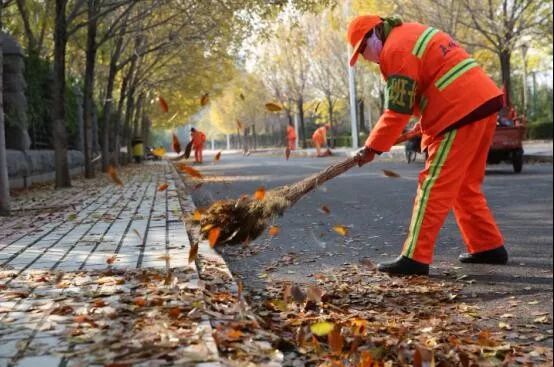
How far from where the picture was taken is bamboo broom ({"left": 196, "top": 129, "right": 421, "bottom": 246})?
5098mm

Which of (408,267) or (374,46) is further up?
(374,46)

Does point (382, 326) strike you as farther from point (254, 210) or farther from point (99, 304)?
point (254, 210)

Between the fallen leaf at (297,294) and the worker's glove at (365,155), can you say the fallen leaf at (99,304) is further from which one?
the worker's glove at (365,155)

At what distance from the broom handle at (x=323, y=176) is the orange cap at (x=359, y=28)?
2.43ft

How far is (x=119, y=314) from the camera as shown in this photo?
3.47 m

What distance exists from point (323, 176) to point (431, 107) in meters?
0.98

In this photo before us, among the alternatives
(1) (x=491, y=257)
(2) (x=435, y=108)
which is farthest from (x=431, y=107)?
(1) (x=491, y=257)

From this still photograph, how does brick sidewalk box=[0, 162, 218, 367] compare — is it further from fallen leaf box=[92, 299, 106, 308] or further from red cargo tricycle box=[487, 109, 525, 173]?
red cargo tricycle box=[487, 109, 525, 173]

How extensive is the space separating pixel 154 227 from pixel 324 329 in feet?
13.3

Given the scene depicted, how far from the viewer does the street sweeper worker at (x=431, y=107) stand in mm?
4371

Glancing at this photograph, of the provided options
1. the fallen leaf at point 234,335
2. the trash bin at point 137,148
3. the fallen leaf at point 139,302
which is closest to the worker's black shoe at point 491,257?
the fallen leaf at point 234,335

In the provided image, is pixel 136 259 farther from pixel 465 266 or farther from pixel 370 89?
pixel 370 89

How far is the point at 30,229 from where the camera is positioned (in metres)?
7.35

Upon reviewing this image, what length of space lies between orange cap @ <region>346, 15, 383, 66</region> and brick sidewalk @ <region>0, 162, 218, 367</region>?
1.96 metres
